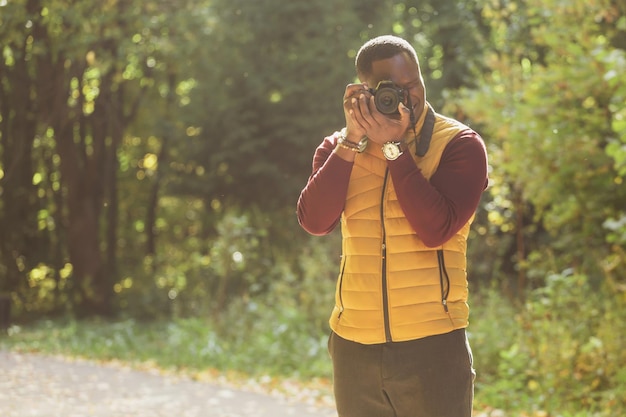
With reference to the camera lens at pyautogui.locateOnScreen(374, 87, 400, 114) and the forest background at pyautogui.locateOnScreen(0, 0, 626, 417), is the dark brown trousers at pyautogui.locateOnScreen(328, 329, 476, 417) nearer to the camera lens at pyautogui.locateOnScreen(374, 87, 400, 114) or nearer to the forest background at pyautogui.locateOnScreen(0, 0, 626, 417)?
the camera lens at pyautogui.locateOnScreen(374, 87, 400, 114)

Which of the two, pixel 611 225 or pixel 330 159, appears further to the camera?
pixel 611 225

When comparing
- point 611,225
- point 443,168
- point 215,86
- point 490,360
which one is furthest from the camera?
point 215,86

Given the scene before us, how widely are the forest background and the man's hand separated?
388cm

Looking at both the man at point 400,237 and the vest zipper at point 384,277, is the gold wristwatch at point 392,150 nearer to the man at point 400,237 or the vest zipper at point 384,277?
the man at point 400,237

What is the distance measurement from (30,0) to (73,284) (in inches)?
305

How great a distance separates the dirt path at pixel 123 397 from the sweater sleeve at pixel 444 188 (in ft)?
17.1

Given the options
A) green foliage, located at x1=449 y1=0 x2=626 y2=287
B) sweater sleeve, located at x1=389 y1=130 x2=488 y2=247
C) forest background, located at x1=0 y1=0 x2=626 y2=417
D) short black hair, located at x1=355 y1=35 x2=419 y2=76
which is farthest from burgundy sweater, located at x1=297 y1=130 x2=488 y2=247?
green foliage, located at x1=449 y1=0 x2=626 y2=287

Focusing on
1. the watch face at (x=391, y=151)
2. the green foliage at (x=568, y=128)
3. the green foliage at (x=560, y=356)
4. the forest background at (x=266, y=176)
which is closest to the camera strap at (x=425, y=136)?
the watch face at (x=391, y=151)

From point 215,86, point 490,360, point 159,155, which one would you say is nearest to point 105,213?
point 159,155

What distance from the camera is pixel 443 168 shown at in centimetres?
285

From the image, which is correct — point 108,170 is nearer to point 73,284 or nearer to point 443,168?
point 73,284

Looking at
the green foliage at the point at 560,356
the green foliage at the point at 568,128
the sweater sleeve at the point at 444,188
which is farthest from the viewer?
the green foliage at the point at 568,128

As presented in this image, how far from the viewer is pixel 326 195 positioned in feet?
9.39

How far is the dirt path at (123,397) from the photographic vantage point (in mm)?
8047
